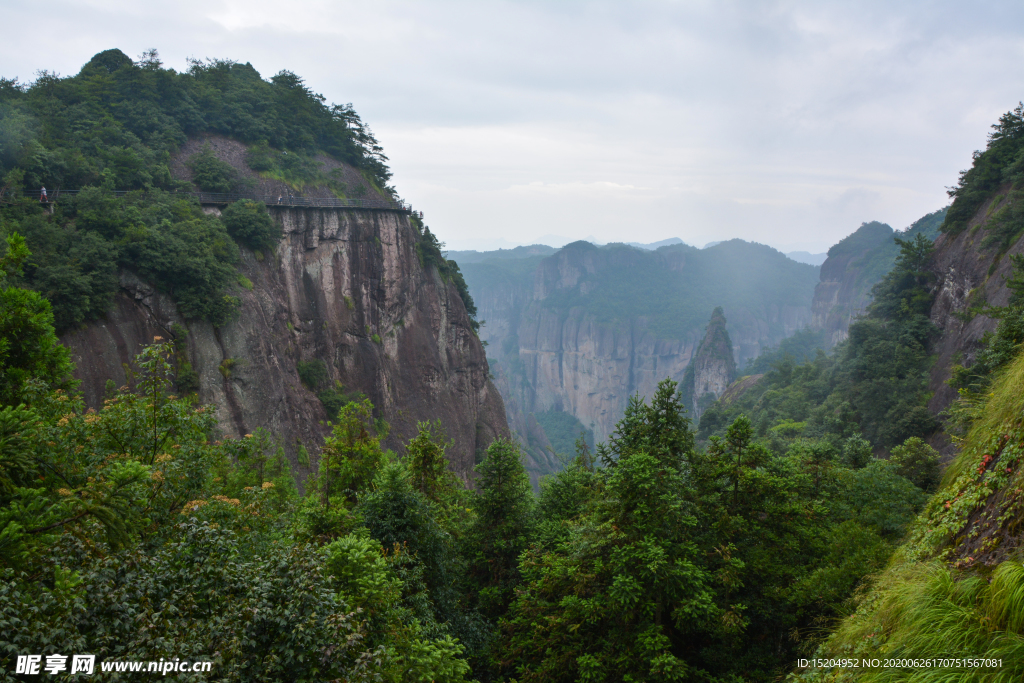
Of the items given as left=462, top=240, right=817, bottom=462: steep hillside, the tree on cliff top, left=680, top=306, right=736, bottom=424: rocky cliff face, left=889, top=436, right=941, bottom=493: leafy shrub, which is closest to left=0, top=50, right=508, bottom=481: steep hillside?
the tree on cliff top

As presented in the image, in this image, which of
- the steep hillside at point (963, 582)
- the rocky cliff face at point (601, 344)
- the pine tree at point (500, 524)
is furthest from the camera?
the rocky cliff face at point (601, 344)

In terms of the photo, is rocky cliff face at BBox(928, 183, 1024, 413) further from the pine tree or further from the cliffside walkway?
the cliffside walkway

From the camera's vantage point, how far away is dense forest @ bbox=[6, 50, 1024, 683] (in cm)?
494

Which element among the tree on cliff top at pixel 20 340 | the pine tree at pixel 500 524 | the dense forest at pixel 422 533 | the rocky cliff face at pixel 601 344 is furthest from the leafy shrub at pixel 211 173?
the rocky cliff face at pixel 601 344

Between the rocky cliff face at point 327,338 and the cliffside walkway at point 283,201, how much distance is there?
1.56 feet

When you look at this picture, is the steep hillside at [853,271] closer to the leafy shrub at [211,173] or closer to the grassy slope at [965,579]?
the leafy shrub at [211,173]

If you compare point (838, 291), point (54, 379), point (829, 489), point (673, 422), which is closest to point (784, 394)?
point (829, 489)

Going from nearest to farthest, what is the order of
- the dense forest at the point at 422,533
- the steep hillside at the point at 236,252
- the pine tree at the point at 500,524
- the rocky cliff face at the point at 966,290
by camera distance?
the dense forest at the point at 422,533
the pine tree at the point at 500,524
the steep hillside at the point at 236,252
the rocky cliff face at the point at 966,290

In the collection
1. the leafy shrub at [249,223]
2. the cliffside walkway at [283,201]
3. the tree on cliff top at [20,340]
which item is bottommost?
the tree on cliff top at [20,340]

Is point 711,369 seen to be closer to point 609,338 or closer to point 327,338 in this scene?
point 609,338

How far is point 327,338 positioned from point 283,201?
29.2 ft

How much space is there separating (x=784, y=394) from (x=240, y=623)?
60.3 metres

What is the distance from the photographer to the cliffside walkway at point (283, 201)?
2184 centimetres

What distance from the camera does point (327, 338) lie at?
31938mm
